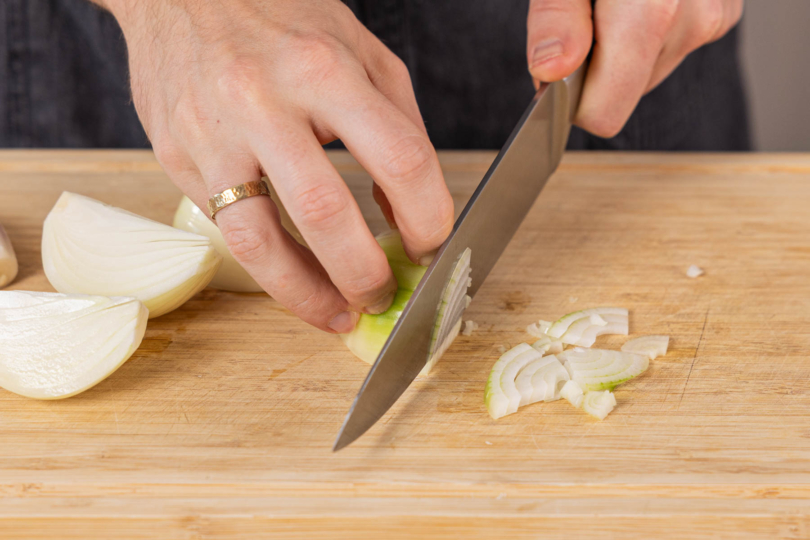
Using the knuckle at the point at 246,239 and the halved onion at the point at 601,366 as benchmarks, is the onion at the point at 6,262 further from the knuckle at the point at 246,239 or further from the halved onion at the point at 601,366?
the halved onion at the point at 601,366

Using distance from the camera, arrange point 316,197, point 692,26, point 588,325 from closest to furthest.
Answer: point 316,197 → point 588,325 → point 692,26

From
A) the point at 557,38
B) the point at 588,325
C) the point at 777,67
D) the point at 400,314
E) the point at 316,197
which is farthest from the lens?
the point at 777,67

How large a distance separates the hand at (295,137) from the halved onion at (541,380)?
24 cm

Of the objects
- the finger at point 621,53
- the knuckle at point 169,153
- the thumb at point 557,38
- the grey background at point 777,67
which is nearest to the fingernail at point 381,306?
the knuckle at point 169,153

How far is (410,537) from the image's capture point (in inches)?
33.0

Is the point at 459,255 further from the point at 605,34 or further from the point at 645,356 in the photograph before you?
the point at 605,34

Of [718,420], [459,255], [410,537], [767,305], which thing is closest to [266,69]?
[459,255]

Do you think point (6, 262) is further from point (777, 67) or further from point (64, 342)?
point (777, 67)

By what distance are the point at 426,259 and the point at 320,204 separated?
22cm

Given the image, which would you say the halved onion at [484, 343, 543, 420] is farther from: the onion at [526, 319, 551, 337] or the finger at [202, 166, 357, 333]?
the finger at [202, 166, 357, 333]

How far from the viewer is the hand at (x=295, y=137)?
876 millimetres

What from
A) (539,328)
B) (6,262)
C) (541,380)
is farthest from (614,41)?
(6,262)

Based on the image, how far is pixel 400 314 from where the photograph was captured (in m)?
0.99

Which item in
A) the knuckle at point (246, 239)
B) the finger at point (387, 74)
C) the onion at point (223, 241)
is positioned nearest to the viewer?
the knuckle at point (246, 239)
